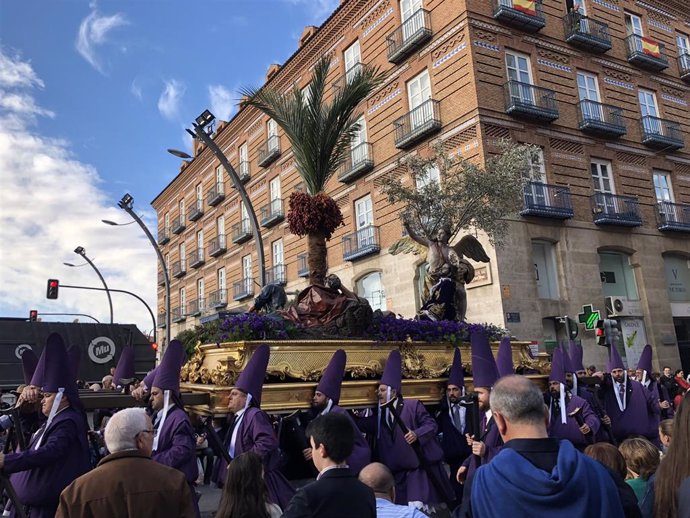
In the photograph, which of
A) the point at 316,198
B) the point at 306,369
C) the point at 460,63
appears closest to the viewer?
the point at 306,369

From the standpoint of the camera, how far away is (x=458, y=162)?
16750 millimetres

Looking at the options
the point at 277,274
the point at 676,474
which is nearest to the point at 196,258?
the point at 277,274

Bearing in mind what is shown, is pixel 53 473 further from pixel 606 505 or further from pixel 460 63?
pixel 460 63

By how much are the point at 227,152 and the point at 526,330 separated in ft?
75.8

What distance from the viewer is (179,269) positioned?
40.4 metres

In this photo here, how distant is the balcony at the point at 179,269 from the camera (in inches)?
1554

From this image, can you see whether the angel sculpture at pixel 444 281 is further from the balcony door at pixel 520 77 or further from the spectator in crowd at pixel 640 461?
the balcony door at pixel 520 77

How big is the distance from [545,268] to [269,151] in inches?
611

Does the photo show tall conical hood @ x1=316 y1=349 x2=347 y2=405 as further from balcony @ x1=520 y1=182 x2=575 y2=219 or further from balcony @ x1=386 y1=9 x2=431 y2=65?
balcony @ x1=386 y1=9 x2=431 y2=65

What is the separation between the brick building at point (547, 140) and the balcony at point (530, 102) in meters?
0.05

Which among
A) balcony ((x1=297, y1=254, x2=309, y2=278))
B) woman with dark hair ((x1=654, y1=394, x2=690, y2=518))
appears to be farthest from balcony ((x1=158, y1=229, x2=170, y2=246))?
woman with dark hair ((x1=654, y1=394, x2=690, y2=518))

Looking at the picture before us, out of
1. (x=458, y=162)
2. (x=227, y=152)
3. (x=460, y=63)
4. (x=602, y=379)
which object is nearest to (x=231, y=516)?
(x=602, y=379)

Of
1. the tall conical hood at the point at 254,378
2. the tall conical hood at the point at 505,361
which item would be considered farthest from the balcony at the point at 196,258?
the tall conical hood at the point at 254,378

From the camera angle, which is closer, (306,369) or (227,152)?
(306,369)
